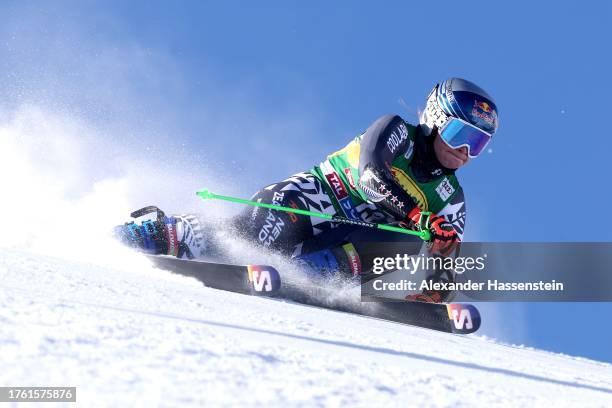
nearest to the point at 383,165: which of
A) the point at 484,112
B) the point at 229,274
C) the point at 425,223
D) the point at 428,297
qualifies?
the point at 425,223

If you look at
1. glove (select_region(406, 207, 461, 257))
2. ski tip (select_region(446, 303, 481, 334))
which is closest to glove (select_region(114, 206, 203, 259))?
glove (select_region(406, 207, 461, 257))

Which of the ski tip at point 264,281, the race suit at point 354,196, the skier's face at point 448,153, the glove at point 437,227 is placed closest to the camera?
the ski tip at point 264,281

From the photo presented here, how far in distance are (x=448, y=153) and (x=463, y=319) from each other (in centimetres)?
146

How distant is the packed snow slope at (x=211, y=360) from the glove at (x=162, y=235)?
255 centimetres

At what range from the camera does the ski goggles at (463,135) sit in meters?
6.18

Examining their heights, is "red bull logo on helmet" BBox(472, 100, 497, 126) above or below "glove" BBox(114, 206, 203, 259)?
above

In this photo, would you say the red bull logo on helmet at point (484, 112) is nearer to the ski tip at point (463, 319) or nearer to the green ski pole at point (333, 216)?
the green ski pole at point (333, 216)

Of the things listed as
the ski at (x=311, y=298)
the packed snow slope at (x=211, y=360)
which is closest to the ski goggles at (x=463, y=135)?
the ski at (x=311, y=298)

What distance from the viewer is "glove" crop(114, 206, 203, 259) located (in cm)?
590

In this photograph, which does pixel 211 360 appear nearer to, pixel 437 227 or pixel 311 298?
pixel 311 298

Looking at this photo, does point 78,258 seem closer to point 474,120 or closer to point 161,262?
point 161,262

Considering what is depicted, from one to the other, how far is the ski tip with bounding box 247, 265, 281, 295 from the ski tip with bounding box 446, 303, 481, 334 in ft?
4.40

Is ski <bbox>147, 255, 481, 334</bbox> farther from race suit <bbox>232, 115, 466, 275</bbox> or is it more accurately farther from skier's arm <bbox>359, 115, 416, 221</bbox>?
skier's arm <bbox>359, 115, 416, 221</bbox>

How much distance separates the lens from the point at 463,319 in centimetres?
556
